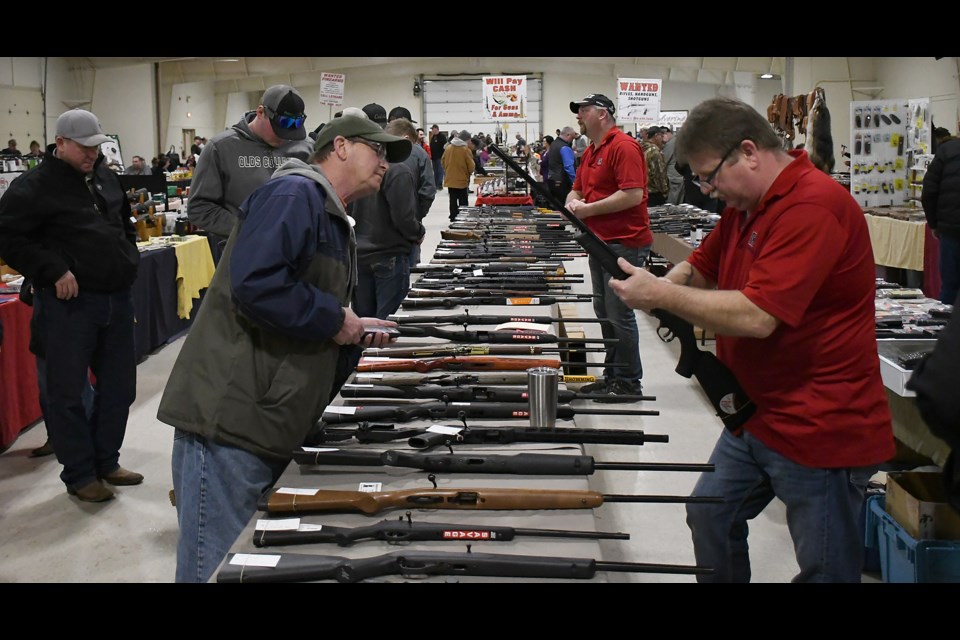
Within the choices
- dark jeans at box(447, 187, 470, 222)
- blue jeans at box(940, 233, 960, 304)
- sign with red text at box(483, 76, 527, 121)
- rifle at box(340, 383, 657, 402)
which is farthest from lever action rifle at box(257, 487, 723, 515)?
dark jeans at box(447, 187, 470, 222)

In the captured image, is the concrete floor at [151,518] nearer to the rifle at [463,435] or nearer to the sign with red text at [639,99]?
the rifle at [463,435]

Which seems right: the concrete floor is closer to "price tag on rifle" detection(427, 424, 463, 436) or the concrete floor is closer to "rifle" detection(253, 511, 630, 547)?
"price tag on rifle" detection(427, 424, 463, 436)

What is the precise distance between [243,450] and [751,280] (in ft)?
4.40

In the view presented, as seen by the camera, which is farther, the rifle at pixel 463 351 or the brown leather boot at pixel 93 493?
the brown leather boot at pixel 93 493

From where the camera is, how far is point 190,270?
756 centimetres

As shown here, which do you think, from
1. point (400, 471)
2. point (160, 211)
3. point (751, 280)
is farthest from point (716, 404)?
point (160, 211)

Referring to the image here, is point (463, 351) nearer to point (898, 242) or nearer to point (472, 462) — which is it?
point (472, 462)

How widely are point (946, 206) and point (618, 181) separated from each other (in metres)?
3.07

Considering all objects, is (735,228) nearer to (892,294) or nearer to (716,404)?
(716,404)

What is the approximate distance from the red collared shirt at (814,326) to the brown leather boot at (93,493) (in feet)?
10.6

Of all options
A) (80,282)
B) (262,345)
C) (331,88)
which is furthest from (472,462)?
(331,88)

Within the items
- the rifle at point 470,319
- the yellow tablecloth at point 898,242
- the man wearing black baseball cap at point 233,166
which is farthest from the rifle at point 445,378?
the yellow tablecloth at point 898,242

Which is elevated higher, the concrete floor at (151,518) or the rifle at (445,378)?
the rifle at (445,378)

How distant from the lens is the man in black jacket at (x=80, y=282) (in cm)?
391
